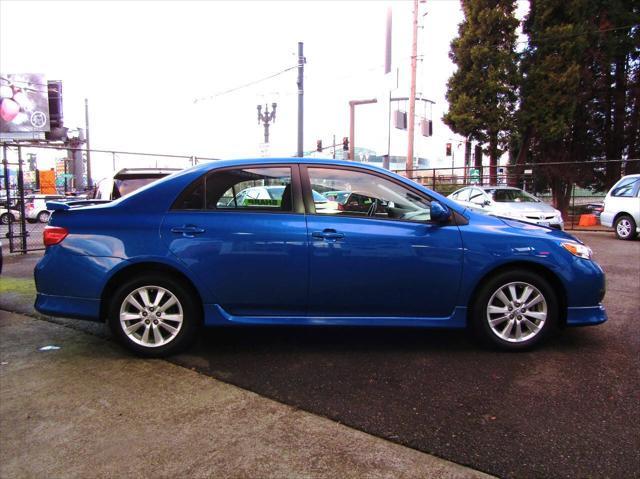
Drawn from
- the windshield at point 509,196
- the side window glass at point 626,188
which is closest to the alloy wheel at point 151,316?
the windshield at point 509,196

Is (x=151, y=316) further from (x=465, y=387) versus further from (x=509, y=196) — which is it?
(x=509, y=196)

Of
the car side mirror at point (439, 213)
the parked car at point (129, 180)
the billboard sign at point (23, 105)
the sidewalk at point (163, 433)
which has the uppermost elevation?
the billboard sign at point (23, 105)

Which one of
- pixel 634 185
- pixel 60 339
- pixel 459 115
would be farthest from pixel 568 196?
pixel 60 339

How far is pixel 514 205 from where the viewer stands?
12.5 meters

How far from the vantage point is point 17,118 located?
43500 millimetres

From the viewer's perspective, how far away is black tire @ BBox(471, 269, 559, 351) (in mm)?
4051

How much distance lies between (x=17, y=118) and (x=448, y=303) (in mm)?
49484

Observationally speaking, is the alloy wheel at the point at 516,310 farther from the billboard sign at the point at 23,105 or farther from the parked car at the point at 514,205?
the billboard sign at the point at 23,105

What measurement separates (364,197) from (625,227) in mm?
11295

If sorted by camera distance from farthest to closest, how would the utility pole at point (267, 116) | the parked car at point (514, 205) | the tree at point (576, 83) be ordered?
the utility pole at point (267, 116), the tree at point (576, 83), the parked car at point (514, 205)

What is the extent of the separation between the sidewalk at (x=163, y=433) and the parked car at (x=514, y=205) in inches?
374

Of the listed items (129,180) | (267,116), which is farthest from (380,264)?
(267,116)

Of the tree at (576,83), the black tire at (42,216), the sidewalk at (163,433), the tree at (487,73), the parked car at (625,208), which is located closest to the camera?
the sidewalk at (163,433)

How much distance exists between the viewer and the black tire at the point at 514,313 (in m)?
4.05
